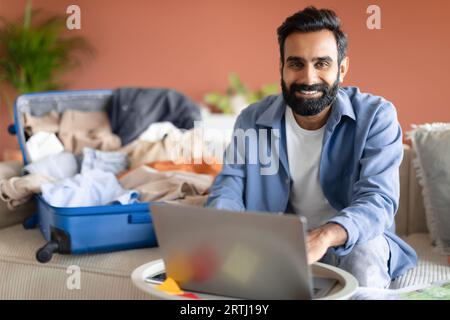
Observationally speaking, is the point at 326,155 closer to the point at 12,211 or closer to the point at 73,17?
the point at 12,211

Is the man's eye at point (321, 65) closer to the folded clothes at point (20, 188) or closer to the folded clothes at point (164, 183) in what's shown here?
the folded clothes at point (164, 183)

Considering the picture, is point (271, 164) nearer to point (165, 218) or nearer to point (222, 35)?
point (165, 218)

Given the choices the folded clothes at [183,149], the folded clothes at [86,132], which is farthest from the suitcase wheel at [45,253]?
the folded clothes at [86,132]

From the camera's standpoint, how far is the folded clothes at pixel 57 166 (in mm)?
2455

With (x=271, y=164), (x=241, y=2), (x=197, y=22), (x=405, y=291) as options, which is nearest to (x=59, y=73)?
(x=197, y=22)

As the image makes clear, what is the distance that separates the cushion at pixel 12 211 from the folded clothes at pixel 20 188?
0.25 ft

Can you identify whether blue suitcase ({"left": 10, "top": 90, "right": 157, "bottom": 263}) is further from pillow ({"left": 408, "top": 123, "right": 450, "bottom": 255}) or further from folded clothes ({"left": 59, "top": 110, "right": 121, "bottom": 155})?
pillow ({"left": 408, "top": 123, "right": 450, "bottom": 255})

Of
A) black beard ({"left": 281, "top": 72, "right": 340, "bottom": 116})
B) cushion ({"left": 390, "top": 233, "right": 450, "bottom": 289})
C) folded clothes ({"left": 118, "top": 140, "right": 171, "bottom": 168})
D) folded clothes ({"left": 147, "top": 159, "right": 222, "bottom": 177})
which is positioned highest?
black beard ({"left": 281, "top": 72, "right": 340, "bottom": 116})

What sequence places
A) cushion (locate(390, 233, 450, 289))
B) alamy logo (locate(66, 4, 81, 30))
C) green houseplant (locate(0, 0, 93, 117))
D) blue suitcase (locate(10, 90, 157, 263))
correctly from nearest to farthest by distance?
cushion (locate(390, 233, 450, 289)) < blue suitcase (locate(10, 90, 157, 263)) < alamy logo (locate(66, 4, 81, 30)) < green houseplant (locate(0, 0, 93, 117))

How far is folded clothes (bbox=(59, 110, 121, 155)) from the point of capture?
276 centimetres

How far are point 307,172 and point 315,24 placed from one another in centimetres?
40

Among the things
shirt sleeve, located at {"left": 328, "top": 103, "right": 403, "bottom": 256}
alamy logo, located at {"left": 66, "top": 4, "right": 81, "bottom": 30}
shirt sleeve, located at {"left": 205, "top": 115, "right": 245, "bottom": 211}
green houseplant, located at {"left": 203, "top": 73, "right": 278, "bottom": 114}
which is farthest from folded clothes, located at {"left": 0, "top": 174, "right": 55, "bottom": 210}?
alamy logo, located at {"left": 66, "top": 4, "right": 81, "bottom": 30}

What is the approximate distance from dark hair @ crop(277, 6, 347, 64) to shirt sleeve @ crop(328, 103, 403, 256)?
0.71 feet

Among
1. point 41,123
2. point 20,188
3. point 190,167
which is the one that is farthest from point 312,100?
point 41,123
